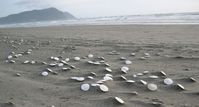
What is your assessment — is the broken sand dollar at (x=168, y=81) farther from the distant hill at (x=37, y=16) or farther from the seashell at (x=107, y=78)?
the distant hill at (x=37, y=16)

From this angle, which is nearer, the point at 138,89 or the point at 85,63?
the point at 138,89

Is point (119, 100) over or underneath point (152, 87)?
underneath

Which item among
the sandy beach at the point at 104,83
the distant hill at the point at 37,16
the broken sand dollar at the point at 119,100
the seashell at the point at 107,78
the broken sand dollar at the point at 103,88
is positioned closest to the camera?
the broken sand dollar at the point at 119,100

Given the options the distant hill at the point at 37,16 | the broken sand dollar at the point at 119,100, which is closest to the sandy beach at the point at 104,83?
the broken sand dollar at the point at 119,100

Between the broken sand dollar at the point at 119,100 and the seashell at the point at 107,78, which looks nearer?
the broken sand dollar at the point at 119,100

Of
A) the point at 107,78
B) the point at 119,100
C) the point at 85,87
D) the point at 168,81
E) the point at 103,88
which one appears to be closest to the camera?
the point at 119,100

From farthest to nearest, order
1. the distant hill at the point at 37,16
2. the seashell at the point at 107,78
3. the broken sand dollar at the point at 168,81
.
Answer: the distant hill at the point at 37,16 < the seashell at the point at 107,78 < the broken sand dollar at the point at 168,81

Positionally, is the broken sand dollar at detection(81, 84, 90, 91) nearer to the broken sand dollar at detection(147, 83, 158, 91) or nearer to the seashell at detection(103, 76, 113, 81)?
the seashell at detection(103, 76, 113, 81)

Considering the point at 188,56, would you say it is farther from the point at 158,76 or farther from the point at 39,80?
the point at 39,80

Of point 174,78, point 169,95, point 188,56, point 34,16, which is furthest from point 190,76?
point 34,16

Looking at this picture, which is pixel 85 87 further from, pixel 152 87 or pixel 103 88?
pixel 152 87

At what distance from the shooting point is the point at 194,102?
13.5ft

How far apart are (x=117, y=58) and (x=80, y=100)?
3.42 m

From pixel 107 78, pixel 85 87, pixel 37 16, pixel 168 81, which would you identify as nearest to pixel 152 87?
pixel 168 81
